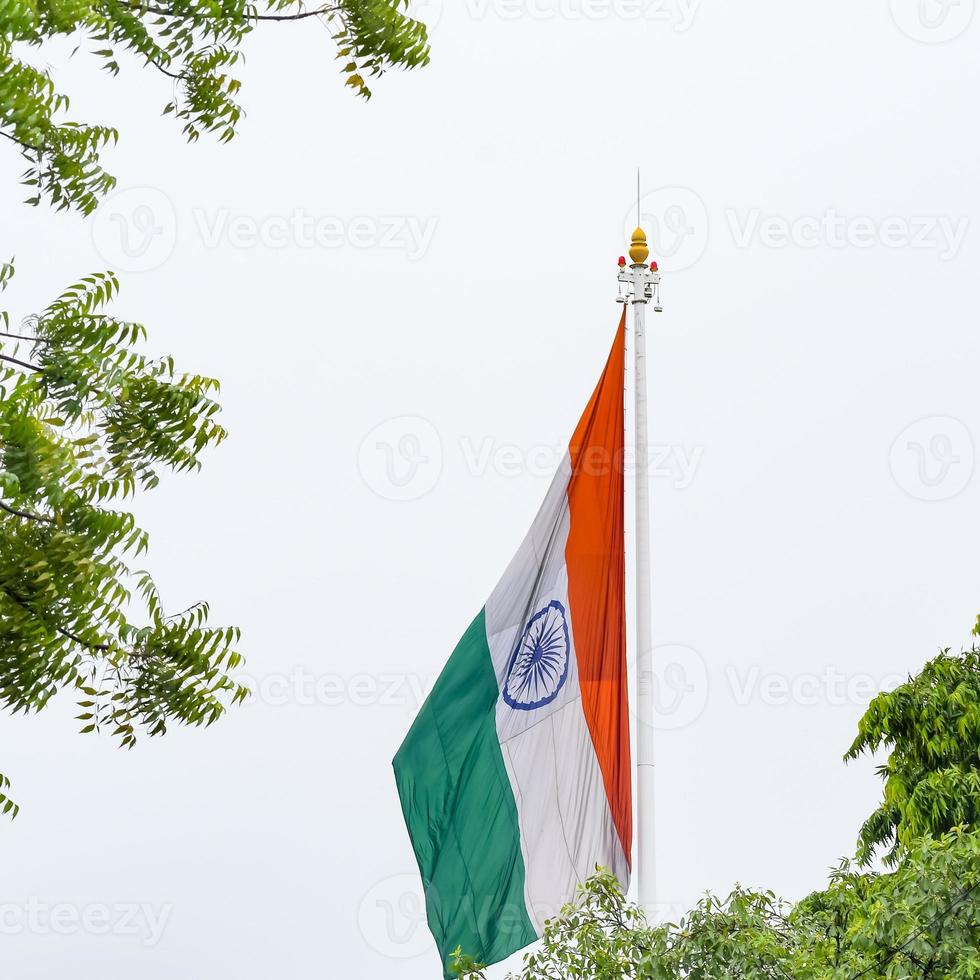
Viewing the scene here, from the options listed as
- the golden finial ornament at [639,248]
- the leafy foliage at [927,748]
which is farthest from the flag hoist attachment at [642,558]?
the leafy foliage at [927,748]

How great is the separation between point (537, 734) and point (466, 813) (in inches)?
33.9

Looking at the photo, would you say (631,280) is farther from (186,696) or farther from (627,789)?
(186,696)

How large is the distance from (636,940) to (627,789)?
6.75ft

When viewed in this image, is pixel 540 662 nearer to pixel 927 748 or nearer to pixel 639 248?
pixel 639 248

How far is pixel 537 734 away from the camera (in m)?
11.1

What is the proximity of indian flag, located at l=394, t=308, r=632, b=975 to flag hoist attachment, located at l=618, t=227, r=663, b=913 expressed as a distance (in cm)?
15

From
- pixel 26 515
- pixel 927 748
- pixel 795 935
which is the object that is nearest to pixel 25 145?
pixel 26 515

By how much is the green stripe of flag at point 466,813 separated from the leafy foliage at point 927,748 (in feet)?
18.5

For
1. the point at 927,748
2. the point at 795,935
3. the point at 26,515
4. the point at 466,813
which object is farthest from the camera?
the point at 927,748

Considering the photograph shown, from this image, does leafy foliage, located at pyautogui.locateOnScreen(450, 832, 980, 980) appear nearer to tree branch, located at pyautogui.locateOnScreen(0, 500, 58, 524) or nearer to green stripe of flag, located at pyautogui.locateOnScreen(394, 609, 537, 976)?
green stripe of flag, located at pyautogui.locateOnScreen(394, 609, 537, 976)

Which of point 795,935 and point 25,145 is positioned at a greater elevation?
point 25,145

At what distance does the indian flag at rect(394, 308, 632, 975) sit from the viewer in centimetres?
1075

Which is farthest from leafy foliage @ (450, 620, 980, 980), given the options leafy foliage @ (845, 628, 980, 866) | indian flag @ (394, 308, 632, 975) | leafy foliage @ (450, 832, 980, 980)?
leafy foliage @ (845, 628, 980, 866)

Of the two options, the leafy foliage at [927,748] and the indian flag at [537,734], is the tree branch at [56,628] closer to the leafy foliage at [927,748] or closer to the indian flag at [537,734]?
the indian flag at [537,734]
